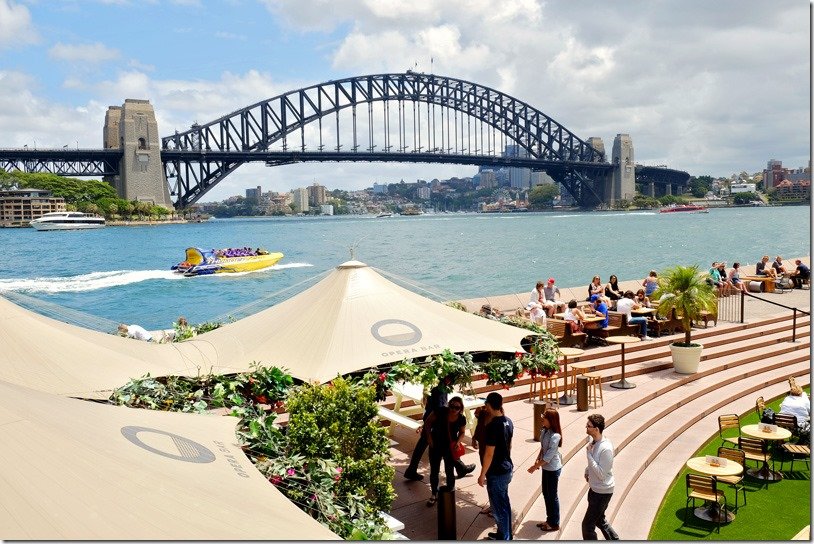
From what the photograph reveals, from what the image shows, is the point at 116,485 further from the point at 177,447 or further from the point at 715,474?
the point at 715,474

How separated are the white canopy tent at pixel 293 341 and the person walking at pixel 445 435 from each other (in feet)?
1.44

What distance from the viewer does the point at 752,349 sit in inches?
401

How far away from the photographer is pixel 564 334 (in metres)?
9.39

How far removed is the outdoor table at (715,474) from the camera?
17.2 feet

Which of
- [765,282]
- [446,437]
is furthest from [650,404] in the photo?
[765,282]

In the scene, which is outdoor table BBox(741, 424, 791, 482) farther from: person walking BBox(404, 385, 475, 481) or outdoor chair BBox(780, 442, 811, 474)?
person walking BBox(404, 385, 475, 481)

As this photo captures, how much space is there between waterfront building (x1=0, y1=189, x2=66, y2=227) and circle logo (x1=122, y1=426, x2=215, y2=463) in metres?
97.8

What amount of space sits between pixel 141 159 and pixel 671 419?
85.8 metres

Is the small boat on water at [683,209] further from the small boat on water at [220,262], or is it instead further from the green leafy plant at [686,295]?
the green leafy plant at [686,295]

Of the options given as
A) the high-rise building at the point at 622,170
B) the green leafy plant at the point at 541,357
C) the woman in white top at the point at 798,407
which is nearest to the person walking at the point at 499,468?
the green leafy plant at the point at 541,357

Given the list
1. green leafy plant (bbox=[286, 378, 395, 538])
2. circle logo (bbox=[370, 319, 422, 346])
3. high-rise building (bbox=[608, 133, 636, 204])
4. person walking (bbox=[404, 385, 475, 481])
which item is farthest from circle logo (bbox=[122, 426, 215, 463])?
high-rise building (bbox=[608, 133, 636, 204])

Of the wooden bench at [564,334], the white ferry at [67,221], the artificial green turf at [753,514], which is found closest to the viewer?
the artificial green turf at [753,514]

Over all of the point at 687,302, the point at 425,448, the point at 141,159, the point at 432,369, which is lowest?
the point at 425,448

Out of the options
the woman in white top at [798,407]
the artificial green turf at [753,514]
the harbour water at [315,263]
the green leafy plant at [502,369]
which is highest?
the green leafy plant at [502,369]
